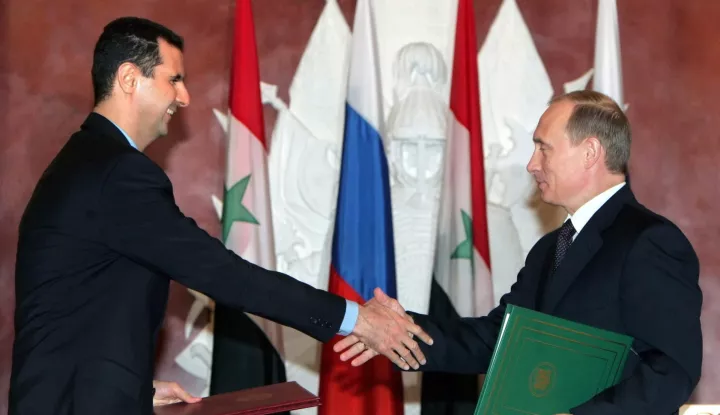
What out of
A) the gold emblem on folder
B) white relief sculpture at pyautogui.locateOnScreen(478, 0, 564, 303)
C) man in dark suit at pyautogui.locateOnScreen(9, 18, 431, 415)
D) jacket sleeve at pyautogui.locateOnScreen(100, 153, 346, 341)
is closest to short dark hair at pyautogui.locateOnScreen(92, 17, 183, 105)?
man in dark suit at pyautogui.locateOnScreen(9, 18, 431, 415)

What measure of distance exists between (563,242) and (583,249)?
0.60ft

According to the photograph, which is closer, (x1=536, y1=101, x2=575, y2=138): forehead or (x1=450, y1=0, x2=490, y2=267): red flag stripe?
(x1=536, y1=101, x2=575, y2=138): forehead

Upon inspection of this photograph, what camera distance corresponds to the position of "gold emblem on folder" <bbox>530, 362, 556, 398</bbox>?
2133 millimetres

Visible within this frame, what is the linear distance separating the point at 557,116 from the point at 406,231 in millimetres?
1745

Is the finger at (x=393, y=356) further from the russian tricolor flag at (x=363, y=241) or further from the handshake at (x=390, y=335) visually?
the russian tricolor flag at (x=363, y=241)

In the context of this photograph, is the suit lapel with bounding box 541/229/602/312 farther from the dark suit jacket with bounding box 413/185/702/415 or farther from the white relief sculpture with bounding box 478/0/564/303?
the white relief sculpture with bounding box 478/0/564/303

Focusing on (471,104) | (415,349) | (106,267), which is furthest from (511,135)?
(106,267)

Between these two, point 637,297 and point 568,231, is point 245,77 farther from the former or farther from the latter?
point 637,297

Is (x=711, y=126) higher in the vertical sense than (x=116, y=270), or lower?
higher

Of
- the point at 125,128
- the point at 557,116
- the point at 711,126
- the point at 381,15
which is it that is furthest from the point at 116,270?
the point at 711,126

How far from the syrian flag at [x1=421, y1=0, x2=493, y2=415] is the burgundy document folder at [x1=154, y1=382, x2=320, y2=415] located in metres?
1.60

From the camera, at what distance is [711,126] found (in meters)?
4.36

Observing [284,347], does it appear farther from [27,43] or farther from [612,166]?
[612,166]

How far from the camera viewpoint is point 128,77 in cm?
234
